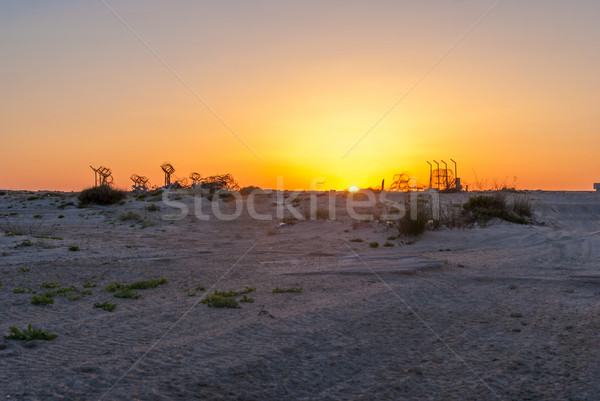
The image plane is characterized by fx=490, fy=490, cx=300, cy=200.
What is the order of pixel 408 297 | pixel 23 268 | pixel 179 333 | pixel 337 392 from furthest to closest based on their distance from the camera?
pixel 23 268 → pixel 408 297 → pixel 179 333 → pixel 337 392

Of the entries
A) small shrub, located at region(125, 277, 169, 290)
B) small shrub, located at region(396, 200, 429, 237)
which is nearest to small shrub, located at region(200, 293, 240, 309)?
small shrub, located at region(125, 277, 169, 290)

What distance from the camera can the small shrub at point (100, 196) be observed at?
33.5 meters

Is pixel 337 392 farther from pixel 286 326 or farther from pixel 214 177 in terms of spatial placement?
pixel 214 177

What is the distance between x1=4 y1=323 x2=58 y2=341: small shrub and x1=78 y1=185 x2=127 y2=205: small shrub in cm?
3003

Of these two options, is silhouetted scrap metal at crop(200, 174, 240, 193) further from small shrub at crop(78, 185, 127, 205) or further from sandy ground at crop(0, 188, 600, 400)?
sandy ground at crop(0, 188, 600, 400)

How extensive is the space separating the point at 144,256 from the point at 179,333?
24.7ft

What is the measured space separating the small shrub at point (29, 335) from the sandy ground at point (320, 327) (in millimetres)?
149

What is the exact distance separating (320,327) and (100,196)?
3115 cm

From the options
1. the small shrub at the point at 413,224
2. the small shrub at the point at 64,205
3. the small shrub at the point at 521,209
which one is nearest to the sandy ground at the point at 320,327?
the small shrub at the point at 413,224

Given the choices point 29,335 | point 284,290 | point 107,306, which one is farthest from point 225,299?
point 29,335

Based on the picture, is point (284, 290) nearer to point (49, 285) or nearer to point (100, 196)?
point (49, 285)

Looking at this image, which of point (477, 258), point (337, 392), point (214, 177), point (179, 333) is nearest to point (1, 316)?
point (179, 333)

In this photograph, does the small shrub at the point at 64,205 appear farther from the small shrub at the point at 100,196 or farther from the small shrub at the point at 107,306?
the small shrub at the point at 107,306

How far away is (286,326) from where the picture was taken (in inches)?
232
